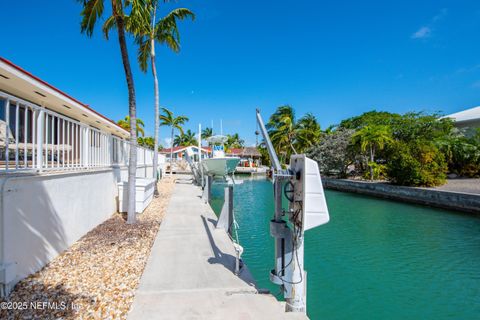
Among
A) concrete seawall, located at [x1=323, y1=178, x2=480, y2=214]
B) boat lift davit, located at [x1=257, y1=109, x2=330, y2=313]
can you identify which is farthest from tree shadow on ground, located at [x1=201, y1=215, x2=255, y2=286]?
concrete seawall, located at [x1=323, y1=178, x2=480, y2=214]

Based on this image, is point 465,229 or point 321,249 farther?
point 465,229

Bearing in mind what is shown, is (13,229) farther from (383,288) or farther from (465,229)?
(465,229)

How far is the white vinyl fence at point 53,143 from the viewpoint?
4.23m

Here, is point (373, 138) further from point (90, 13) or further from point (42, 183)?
A: point (42, 183)

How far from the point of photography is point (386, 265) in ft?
20.5

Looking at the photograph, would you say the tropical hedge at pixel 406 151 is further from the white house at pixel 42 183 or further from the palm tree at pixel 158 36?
the white house at pixel 42 183

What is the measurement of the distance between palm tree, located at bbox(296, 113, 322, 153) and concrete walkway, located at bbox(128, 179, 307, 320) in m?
29.0

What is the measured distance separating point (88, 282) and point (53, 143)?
9.34 feet

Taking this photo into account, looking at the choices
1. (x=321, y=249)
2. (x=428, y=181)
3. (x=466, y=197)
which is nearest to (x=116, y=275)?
(x=321, y=249)

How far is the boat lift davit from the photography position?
2951mm

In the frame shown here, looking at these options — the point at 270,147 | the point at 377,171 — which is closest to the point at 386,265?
the point at 270,147

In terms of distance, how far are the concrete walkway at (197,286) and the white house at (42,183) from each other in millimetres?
1577

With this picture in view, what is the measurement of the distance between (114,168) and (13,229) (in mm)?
4949

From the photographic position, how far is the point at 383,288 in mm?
5102
